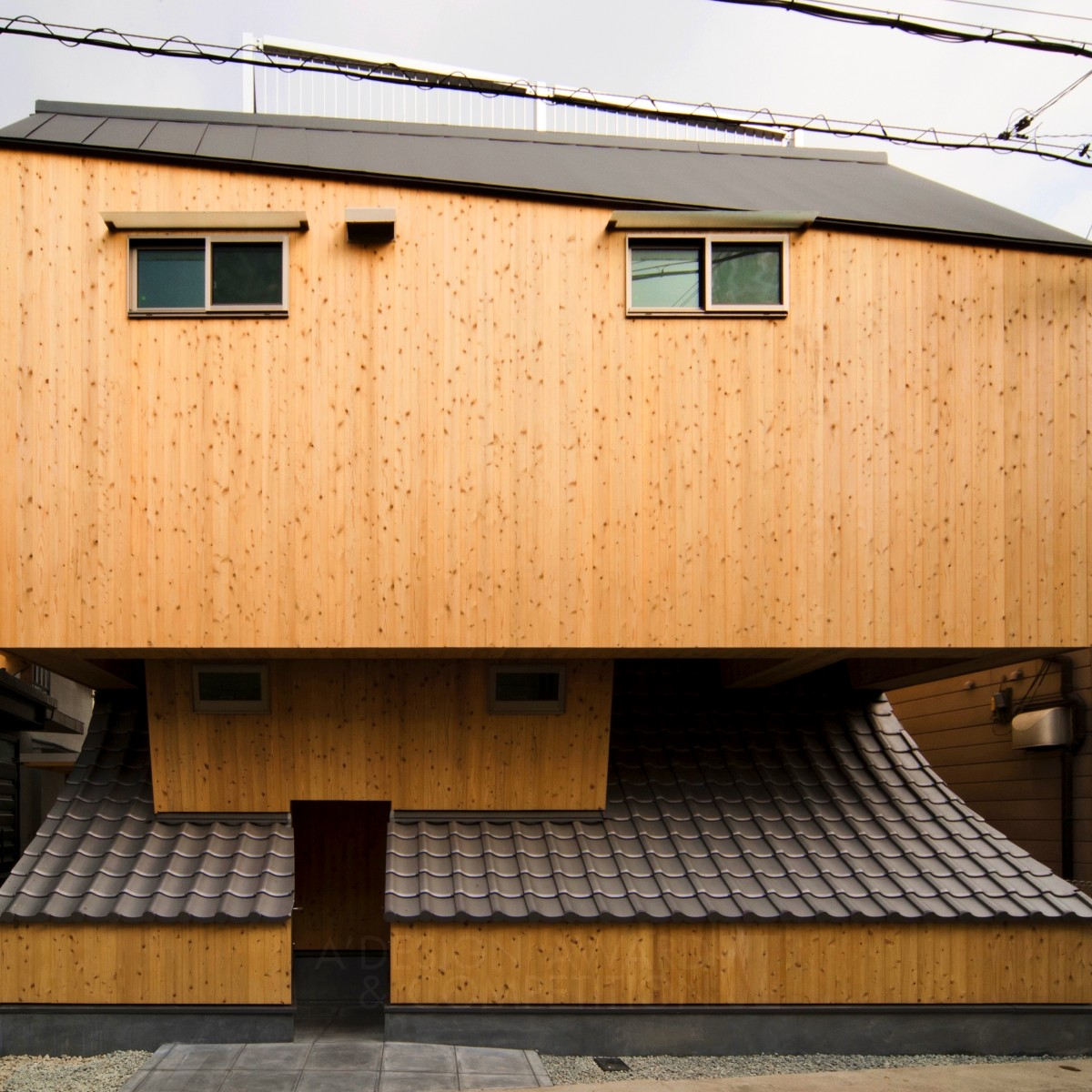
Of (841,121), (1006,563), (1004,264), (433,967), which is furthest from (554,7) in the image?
(433,967)

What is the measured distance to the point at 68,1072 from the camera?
25.5 feet

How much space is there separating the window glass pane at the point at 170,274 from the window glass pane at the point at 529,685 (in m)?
4.23

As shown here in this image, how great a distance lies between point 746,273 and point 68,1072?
8176mm

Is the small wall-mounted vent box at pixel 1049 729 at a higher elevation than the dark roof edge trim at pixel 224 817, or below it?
higher

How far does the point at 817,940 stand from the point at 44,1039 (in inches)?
242

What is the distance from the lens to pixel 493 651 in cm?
892

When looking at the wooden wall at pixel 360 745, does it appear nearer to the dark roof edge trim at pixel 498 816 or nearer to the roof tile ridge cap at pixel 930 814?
the dark roof edge trim at pixel 498 816

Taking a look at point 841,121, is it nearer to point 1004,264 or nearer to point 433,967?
point 1004,264

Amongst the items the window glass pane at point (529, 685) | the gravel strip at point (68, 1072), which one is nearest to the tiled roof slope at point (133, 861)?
the gravel strip at point (68, 1072)

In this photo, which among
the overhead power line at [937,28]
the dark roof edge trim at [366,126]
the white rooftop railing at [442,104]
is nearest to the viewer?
the overhead power line at [937,28]

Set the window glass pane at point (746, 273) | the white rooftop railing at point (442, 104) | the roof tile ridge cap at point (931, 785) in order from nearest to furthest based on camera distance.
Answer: the window glass pane at point (746, 273) → the roof tile ridge cap at point (931, 785) → the white rooftop railing at point (442, 104)

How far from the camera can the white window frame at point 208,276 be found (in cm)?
884

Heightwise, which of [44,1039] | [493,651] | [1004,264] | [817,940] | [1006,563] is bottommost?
[44,1039]

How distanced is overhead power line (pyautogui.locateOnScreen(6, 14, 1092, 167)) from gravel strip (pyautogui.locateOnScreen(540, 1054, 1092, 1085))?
23.7 feet
